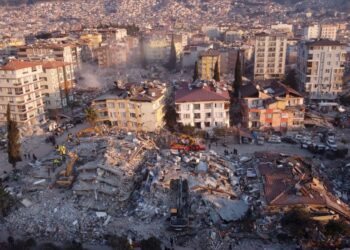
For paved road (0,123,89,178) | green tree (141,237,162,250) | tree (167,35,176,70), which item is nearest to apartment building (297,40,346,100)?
paved road (0,123,89,178)

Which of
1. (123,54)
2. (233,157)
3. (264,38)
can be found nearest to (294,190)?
(233,157)

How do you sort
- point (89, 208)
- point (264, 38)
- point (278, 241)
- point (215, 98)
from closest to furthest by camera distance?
point (278, 241)
point (89, 208)
point (215, 98)
point (264, 38)

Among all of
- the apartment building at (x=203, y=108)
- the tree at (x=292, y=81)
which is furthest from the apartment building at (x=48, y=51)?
the tree at (x=292, y=81)

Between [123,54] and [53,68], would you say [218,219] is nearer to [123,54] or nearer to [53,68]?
[53,68]

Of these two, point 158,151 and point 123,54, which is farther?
point 123,54

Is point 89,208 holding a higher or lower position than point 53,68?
lower

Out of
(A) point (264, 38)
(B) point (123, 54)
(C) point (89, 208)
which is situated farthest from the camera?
(B) point (123, 54)

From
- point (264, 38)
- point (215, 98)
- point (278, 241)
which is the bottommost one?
point (278, 241)

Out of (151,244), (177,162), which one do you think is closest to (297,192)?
(177,162)

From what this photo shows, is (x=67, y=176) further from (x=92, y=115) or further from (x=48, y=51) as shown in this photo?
(x=48, y=51)
